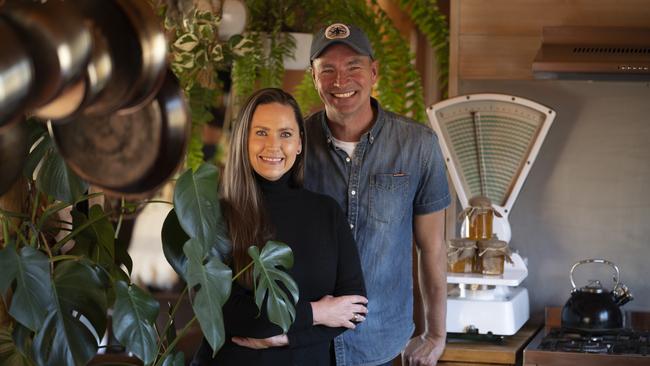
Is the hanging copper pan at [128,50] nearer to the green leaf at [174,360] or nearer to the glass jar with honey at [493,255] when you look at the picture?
the green leaf at [174,360]

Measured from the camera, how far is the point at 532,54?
12.0 feet

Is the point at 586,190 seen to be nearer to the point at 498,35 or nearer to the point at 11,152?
the point at 498,35

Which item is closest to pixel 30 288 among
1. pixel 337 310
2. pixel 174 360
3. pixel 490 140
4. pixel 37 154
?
pixel 37 154

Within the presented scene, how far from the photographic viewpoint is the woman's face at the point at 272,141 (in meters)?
2.35

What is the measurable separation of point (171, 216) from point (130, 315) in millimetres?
284

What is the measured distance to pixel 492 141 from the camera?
361cm

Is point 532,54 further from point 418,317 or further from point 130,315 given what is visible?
point 130,315

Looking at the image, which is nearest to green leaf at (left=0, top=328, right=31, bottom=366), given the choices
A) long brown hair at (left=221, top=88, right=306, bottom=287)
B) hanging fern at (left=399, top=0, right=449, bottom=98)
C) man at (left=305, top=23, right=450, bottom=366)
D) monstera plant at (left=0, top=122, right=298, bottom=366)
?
monstera plant at (left=0, top=122, right=298, bottom=366)

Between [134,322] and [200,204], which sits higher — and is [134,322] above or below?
below

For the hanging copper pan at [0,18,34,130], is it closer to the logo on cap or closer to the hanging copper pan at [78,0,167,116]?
the hanging copper pan at [78,0,167,116]

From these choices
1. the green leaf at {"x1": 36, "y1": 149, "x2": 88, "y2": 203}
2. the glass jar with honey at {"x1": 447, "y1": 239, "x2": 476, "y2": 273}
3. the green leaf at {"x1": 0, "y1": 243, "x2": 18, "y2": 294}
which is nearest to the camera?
the green leaf at {"x1": 0, "y1": 243, "x2": 18, "y2": 294}

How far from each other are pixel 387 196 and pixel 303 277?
0.42m

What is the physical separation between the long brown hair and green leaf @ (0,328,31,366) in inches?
19.4

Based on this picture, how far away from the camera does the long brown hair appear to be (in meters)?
2.32
